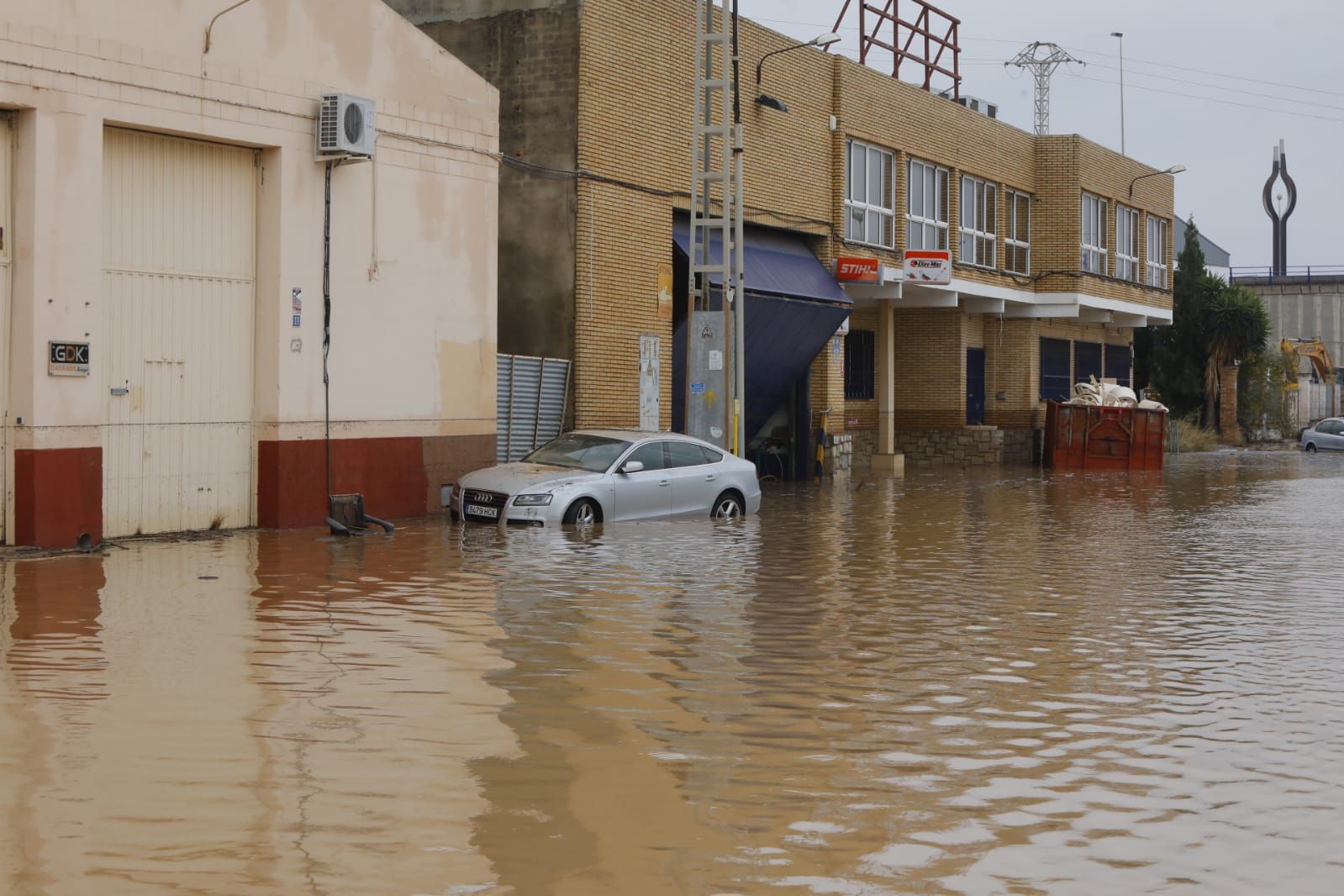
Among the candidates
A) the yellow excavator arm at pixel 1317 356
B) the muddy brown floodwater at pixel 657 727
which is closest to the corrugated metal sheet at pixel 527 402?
the muddy brown floodwater at pixel 657 727

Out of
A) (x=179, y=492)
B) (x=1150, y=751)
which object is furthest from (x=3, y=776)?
(x=179, y=492)

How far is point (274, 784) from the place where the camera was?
6566mm

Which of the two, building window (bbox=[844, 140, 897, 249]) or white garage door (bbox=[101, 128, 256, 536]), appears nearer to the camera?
white garage door (bbox=[101, 128, 256, 536])

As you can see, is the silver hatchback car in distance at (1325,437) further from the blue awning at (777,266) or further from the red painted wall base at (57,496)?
the red painted wall base at (57,496)

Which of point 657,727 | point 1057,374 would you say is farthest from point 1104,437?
point 657,727

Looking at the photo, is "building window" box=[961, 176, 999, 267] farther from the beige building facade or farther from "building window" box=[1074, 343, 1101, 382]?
the beige building facade

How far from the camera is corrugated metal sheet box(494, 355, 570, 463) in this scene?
22.8 metres

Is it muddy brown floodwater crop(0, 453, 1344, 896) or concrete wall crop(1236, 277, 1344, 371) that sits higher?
concrete wall crop(1236, 277, 1344, 371)

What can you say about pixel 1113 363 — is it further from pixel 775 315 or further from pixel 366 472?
pixel 366 472

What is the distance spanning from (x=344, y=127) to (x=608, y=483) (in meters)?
5.10

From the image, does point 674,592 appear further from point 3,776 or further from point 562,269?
point 562,269

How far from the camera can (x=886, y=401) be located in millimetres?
37281

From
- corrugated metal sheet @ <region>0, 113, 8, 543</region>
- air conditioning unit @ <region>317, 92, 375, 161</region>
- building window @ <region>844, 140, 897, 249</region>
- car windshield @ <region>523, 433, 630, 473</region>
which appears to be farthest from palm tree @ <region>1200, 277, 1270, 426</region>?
corrugated metal sheet @ <region>0, 113, 8, 543</region>

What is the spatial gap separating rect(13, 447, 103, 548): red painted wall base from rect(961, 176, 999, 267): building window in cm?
2612
